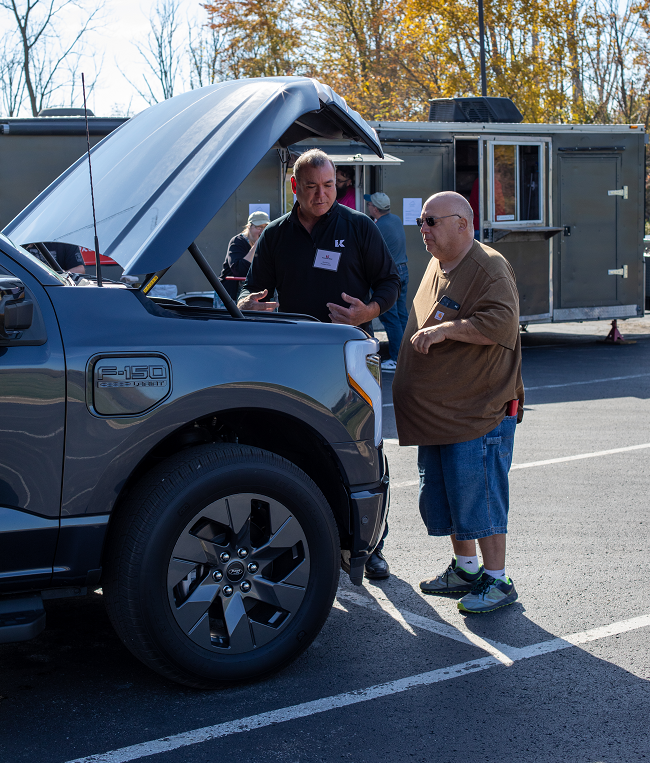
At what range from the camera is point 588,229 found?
12.8 meters

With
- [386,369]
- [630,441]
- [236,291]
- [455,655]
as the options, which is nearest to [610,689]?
[455,655]

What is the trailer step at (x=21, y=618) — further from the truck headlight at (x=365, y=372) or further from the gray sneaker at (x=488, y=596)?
the gray sneaker at (x=488, y=596)

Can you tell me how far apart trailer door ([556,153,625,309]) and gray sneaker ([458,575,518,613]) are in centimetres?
936

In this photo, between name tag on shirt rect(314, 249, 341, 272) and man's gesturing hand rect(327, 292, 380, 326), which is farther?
name tag on shirt rect(314, 249, 341, 272)

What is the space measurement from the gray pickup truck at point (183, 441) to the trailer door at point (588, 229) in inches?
387

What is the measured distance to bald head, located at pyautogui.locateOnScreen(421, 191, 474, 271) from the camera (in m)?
3.75

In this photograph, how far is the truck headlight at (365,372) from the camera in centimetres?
333

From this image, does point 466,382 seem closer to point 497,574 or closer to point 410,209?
point 497,574

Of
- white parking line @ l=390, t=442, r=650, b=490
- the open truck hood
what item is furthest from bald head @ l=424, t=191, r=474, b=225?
white parking line @ l=390, t=442, r=650, b=490

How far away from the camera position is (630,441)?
7078mm

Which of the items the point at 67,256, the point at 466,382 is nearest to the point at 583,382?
the point at 466,382

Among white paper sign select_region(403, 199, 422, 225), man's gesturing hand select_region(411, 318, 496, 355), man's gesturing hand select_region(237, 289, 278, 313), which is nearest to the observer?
man's gesturing hand select_region(411, 318, 496, 355)

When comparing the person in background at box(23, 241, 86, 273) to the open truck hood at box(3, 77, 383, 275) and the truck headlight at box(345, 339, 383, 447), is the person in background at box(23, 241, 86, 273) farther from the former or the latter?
the truck headlight at box(345, 339, 383, 447)

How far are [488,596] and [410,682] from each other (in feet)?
2.66
